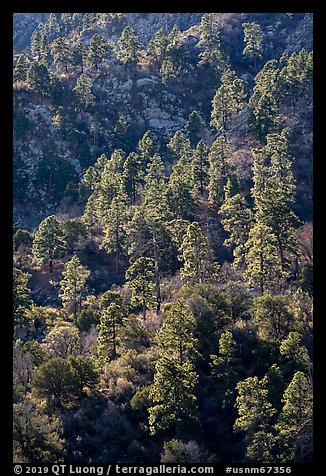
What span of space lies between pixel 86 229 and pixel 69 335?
25.3m

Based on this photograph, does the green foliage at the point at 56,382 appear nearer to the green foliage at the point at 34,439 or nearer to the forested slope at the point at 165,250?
the forested slope at the point at 165,250

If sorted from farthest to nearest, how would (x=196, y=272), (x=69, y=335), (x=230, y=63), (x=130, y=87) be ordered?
(x=230, y=63) → (x=130, y=87) → (x=196, y=272) → (x=69, y=335)

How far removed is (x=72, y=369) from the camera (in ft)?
101

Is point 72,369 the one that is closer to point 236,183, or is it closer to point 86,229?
point 86,229

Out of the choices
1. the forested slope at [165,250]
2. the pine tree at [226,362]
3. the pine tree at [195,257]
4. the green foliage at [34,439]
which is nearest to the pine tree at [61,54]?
the forested slope at [165,250]

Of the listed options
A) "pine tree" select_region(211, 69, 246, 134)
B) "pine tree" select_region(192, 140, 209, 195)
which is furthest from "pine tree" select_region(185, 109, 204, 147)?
"pine tree" select_region(192, 140, 209, 195)

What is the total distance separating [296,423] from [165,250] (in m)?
25.7

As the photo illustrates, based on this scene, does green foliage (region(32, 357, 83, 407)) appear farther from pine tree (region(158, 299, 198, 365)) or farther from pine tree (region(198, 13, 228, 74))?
pine tree (region(198, 13, 228, 74))

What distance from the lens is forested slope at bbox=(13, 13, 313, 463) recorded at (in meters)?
28.9

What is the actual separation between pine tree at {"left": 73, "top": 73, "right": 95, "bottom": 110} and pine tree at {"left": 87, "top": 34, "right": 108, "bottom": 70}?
6.57 m

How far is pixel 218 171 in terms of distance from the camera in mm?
63656

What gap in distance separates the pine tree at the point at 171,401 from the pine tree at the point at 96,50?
248 ft
